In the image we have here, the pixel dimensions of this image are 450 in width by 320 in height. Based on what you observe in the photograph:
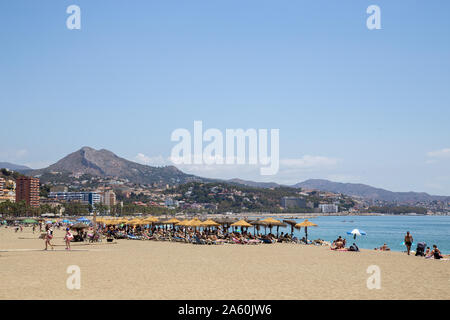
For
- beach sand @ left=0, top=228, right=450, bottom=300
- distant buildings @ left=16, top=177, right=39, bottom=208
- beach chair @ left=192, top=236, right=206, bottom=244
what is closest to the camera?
beach sand @ left=0, top=228, right=450, bottom=300

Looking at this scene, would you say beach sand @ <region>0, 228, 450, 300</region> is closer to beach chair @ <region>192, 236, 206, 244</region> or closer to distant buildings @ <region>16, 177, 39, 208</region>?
beach chair @ <region>192, 236, 206, 244</region>

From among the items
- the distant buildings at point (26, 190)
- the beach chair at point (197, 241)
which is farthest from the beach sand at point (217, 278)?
the distant buildings at point (26, 190)

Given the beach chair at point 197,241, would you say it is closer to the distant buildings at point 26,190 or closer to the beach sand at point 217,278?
the beach sand at point 217,278

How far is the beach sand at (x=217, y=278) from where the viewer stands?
35.7 ft

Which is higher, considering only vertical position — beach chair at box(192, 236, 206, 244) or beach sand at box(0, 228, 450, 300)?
beach sand at box(0, 228, 450, 300)

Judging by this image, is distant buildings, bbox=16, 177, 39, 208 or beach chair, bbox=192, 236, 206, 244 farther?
distant buildings, bbox=16, 177, 39, 208

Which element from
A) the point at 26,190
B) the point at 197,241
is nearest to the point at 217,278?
the point at 197,241

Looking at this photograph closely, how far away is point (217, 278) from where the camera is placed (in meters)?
13.7

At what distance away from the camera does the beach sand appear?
10891 mm

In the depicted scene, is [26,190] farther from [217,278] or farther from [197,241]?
[217,278]

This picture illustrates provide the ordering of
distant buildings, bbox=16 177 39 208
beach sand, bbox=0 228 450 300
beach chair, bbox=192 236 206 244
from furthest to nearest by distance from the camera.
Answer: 1. distant buildings, bbox=16 177 39 208
2. beach chair, bbox=192 236 206 244
3. beach sand, bbox=0 228 450 300

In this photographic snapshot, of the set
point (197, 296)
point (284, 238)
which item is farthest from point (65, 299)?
point (284, 238)

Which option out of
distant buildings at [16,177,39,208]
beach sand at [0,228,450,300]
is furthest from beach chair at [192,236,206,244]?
distant buildings at [16,177,39,208]
